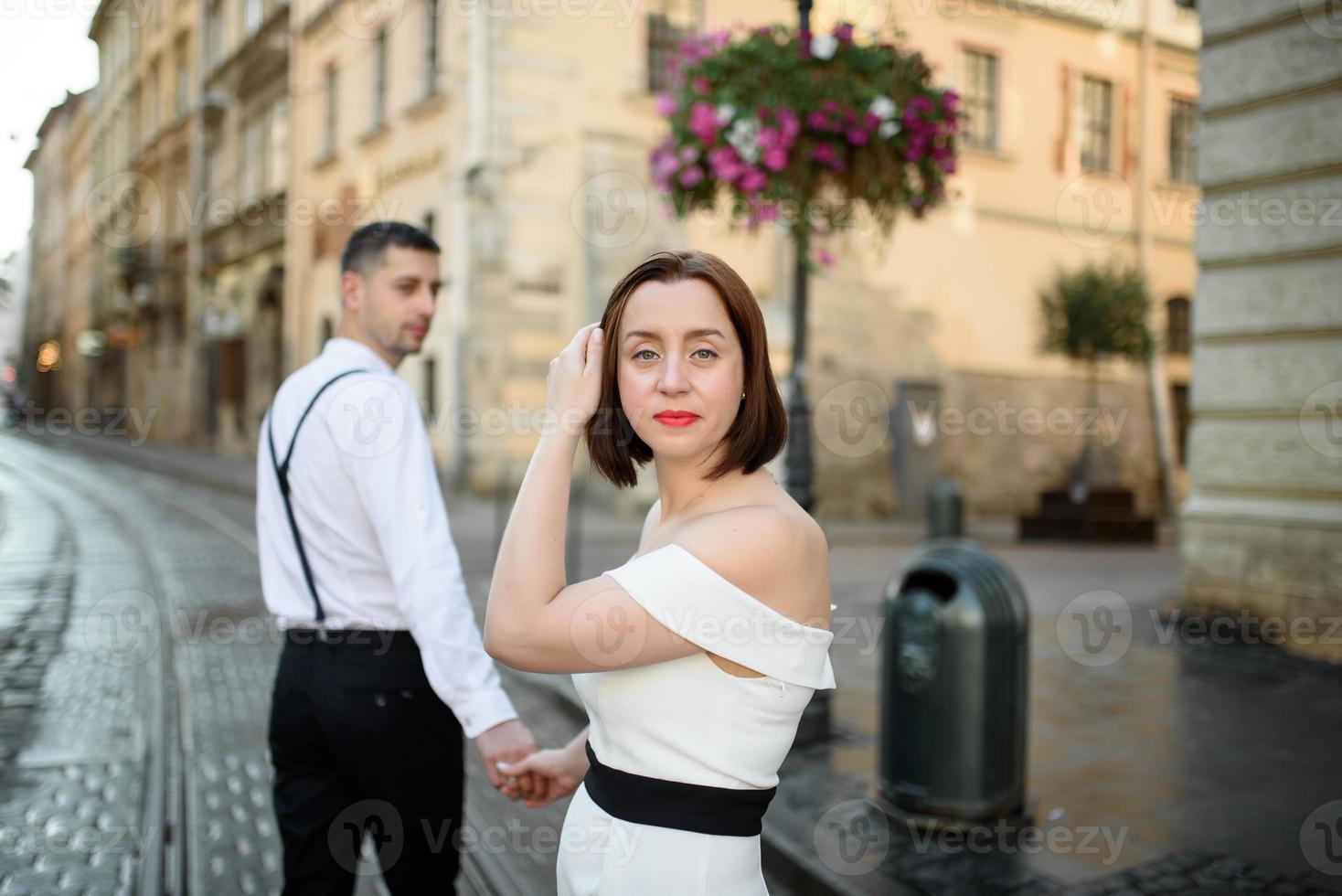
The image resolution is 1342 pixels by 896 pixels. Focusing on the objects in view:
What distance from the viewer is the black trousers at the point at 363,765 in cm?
239

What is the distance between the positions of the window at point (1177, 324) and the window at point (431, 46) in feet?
46.4

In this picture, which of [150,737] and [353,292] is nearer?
[353,292]

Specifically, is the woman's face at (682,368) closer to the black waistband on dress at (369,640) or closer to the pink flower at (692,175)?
the black waistband on dress at (369,640)

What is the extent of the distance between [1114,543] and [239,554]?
11.4 meters

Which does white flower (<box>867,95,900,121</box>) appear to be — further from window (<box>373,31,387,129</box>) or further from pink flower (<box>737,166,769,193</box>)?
window (<box>373,31,387,129</box>)

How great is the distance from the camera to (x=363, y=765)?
7.81 feet

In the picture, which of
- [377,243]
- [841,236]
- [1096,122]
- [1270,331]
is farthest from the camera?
[1096,122]

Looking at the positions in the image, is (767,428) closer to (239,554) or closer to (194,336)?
(239,554)

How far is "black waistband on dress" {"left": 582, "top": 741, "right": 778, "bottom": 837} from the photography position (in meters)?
1.63

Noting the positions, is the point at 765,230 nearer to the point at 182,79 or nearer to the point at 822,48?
the point at 822,48

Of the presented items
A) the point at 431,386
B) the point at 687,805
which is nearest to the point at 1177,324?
the point at 431,386

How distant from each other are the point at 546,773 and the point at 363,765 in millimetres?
490

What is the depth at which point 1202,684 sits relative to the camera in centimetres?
605

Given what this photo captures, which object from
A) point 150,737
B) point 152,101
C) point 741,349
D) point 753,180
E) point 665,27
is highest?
point 152,101
